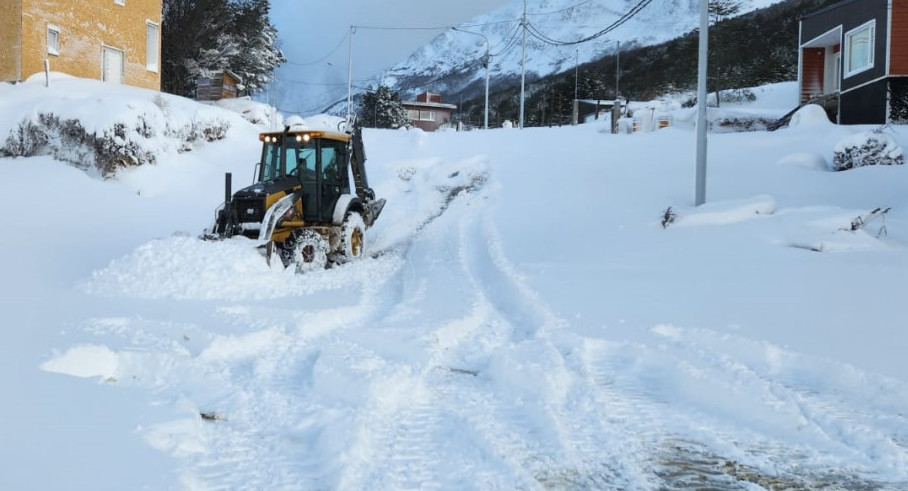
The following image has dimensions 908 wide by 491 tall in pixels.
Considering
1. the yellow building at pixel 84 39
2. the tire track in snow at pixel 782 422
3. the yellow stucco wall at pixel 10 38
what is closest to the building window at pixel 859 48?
the tire track in snow at pixel 782 422

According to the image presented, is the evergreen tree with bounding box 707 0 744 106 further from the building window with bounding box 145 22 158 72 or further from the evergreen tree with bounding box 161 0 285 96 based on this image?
the building window with bounding box 145 22 158 72

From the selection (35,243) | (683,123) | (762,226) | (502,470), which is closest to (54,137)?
(35,243)

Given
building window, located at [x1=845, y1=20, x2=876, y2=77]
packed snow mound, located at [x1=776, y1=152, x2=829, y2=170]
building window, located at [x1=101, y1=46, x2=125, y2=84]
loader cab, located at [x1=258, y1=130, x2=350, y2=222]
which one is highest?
building window, located at [x1=845, y1=20, x2=876, y2=77]

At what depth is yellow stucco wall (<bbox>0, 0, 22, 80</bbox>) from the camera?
23719mm

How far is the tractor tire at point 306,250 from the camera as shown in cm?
1232

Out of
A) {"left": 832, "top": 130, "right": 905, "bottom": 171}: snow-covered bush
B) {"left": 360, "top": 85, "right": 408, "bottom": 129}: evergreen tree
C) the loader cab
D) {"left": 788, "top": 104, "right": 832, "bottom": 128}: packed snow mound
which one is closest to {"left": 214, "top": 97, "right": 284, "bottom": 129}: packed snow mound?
the loader cab

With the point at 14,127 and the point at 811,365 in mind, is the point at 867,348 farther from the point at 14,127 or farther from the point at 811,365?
the point at 14,127

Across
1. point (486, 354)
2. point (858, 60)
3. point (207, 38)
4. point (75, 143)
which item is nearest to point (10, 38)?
point (75, 143)

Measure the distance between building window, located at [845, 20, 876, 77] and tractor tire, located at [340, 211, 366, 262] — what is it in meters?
21.9

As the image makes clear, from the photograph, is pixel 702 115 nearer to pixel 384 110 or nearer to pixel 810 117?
pixel 810 117

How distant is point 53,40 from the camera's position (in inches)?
997

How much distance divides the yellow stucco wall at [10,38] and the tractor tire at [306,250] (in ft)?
56.4

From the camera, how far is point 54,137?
20.4 meters

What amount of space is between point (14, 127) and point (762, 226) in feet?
64.9
